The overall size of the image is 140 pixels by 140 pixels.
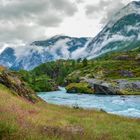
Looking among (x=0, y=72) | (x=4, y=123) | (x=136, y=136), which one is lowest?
(x=136, y=136)

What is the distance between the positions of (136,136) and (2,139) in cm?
1181

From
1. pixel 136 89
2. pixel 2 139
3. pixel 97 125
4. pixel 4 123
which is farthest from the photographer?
pixel 136 89

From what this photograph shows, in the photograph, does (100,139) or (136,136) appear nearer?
(100,139)

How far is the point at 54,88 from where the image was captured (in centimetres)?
18525

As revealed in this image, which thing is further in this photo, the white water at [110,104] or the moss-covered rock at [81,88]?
the moss-covered rock at [81,88]

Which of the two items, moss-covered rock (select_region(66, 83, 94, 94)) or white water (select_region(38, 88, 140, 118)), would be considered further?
moss-covered rock (select_region(66, 83, 94, 94))

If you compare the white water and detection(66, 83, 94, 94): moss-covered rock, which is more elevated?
detection(66, 83, 94, 94): moss-covered rock

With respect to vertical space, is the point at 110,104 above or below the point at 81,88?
below

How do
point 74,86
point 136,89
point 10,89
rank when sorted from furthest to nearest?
point 74,86, point 136,89, point 10,89

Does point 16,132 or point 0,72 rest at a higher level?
point 0,72

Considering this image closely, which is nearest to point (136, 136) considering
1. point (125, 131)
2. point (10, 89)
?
point (125, 131)

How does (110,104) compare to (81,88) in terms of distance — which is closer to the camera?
(110,104)

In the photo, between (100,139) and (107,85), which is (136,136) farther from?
(107,85)

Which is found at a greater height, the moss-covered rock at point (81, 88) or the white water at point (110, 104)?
the moss-covered rock at point (81, 88)
